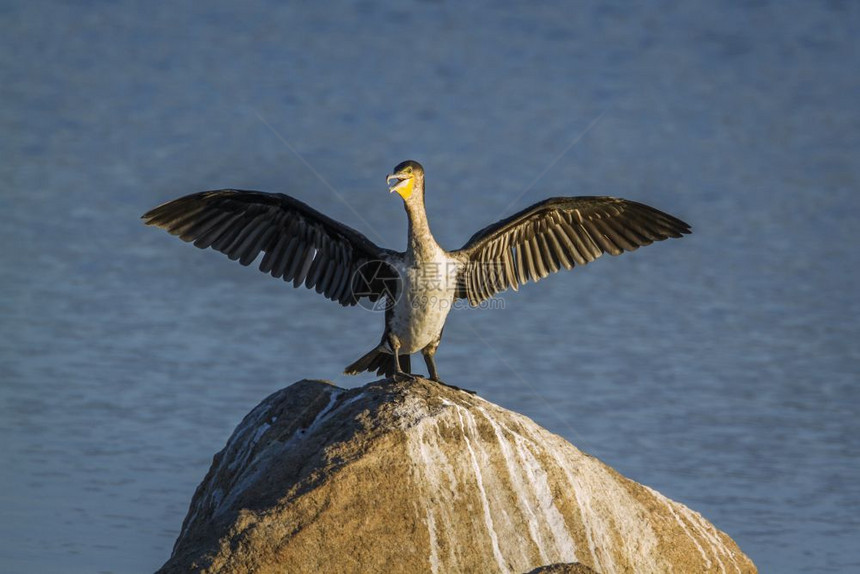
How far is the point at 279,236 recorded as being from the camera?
23.7ft

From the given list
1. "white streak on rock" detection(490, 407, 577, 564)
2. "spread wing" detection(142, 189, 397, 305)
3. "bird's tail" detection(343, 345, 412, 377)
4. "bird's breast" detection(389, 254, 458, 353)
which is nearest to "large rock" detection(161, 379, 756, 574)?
"white streak on rock" detection(490, 407, 577, 564)

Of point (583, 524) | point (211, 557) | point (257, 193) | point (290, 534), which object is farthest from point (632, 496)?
point (257, 193)

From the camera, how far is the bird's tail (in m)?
6.74

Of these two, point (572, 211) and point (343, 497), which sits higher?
point (572, 211)

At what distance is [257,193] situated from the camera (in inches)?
274

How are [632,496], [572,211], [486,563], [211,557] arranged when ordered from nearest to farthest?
1. [211,557]
2. [486,563]
3. [632,496]
4. [572,211]

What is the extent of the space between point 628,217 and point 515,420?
7.93 feet

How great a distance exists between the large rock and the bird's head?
1463mm

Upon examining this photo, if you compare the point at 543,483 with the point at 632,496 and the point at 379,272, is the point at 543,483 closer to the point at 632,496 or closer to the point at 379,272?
the point at 632,496

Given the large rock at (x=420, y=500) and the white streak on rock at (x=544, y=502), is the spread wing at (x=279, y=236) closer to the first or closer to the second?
the large rock at (x=420, y=500)

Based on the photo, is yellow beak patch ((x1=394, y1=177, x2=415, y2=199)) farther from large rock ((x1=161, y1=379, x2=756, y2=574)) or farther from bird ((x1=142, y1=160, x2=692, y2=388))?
large rock ((x1=161, y1=379, x2=756, y2=574))

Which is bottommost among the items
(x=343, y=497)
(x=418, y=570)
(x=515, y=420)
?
(x=418, y=570)

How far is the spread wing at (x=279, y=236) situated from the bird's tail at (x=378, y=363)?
0.44 m

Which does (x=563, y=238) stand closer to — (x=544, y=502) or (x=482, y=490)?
(x=544, y=502)
